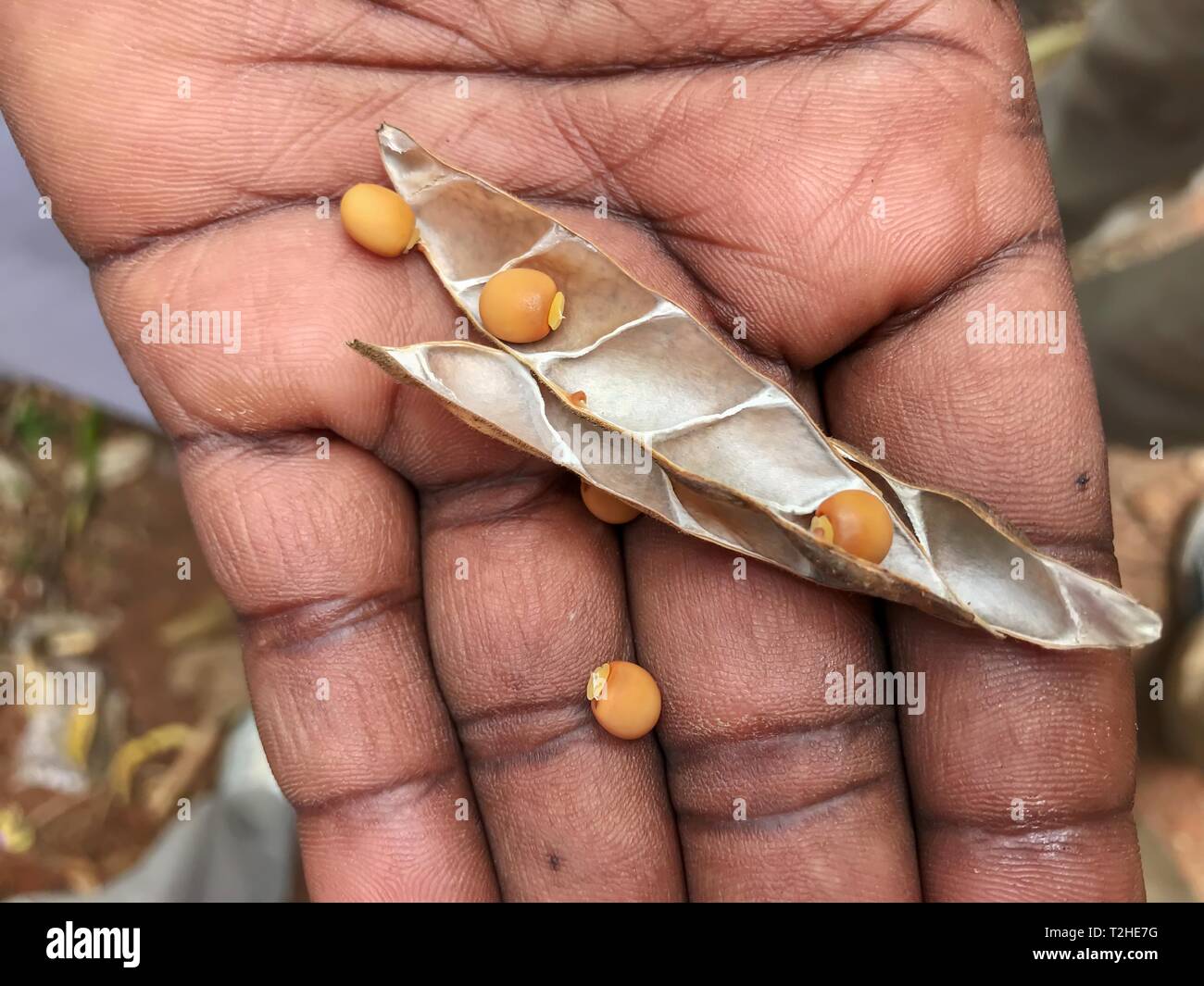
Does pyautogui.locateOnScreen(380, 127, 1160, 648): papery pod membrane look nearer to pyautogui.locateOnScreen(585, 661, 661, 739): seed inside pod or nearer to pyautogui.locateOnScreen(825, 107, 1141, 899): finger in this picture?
pyautogui.locateOnScreen(825, 107, 1141, 899): finger

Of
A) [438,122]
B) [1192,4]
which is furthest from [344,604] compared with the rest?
[1192,4]

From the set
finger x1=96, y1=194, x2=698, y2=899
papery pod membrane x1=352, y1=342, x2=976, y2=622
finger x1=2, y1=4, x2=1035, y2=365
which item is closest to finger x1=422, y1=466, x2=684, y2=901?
finger x1=96, y1=194, x2=698, y2=899

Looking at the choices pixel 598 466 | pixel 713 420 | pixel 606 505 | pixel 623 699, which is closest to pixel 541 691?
pixel 623 699

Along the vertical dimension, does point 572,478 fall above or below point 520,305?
below

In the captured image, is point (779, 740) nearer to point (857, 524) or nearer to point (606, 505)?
point (857, 524)

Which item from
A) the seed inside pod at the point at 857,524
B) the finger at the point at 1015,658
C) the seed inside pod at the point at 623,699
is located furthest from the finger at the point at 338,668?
the finger at the point at 1015,658

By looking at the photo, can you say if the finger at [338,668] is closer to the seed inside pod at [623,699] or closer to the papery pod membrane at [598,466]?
the papery pod membrane at [598,466]

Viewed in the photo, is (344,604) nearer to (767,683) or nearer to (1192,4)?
(767,683)
